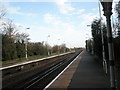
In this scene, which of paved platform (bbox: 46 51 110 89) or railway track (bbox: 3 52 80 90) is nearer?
paved platform (bbox: 46 51 110 89)

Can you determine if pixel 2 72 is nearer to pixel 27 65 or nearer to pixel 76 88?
pixel 27 65

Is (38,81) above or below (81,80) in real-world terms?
below

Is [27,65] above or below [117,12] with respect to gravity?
below

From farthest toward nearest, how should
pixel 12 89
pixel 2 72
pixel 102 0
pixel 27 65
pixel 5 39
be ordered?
1. pixel 5 39
2. pixel 27 65
3. pixel 2 72
4. pixel 12 89
5. pixel 102 0

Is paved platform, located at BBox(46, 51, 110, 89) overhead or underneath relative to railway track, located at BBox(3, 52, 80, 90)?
overhead

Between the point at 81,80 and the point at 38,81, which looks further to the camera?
the point at 38,81

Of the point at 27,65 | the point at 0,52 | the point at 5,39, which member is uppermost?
the point at 5,39

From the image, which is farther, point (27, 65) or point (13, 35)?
point (13, 35)

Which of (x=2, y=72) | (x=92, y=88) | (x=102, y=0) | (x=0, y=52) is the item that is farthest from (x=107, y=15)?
(x=0, y=52)

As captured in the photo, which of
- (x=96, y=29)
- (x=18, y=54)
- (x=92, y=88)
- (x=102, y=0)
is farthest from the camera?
(x=18, y=54)

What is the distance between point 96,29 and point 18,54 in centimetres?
2394

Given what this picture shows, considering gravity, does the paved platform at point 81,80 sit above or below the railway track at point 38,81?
above

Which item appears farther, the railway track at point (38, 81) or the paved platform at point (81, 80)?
the railway track at point (38, 81)

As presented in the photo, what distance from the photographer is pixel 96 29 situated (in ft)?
146
